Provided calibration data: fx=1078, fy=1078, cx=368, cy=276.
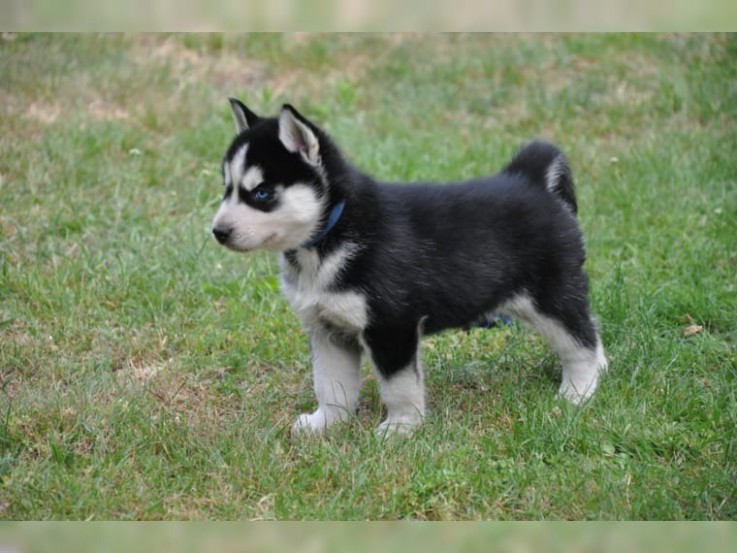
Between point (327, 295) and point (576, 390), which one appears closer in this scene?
point (327, 295)

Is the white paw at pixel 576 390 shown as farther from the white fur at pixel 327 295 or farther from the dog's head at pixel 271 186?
the dog's head at pixel 271 186

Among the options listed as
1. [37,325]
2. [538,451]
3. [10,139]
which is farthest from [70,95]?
[538,451]

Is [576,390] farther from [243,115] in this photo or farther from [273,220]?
[243,115]

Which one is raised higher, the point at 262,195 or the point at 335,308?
the point at 262,195

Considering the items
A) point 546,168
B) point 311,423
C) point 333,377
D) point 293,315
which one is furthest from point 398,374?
point 293,315

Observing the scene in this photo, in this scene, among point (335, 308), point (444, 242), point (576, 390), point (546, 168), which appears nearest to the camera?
point (335, 308)

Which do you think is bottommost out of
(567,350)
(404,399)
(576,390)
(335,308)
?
(576,390)
